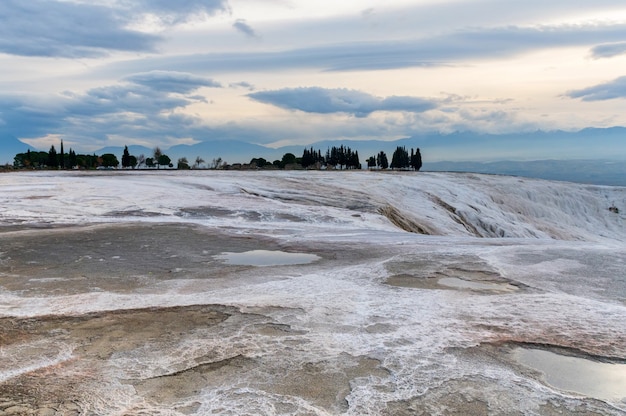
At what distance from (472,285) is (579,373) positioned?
393 centimetres

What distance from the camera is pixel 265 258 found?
12898 millimetres

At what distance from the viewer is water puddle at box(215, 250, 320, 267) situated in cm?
1216

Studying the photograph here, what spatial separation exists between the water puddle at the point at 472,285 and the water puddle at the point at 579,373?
3060mm

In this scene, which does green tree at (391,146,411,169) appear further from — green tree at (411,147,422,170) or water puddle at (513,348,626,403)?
water puddle at (513,348,626,403)

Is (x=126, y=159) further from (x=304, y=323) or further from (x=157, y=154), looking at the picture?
(x=304, y=323)

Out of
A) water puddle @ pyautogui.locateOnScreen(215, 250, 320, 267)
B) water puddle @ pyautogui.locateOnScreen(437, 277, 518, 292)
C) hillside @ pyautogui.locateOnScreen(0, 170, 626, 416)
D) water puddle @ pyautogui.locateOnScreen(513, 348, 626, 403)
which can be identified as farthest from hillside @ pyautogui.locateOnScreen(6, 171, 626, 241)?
water puddle @ pyautogui.locateOnScreen(513, 348, 626, 403)

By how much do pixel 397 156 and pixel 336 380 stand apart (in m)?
107

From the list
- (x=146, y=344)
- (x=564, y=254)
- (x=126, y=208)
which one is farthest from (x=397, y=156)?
(x=146, y=344)

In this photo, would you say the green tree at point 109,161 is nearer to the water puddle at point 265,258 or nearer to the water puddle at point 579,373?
the water puddle at point 265,258

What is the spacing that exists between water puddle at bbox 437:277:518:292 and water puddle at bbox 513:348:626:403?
3.06 metres

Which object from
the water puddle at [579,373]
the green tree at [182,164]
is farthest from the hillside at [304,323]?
the green tree at [182,164]

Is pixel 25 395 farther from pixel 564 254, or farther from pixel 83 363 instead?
pixel 564 254

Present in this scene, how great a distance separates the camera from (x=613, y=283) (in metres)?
9.64

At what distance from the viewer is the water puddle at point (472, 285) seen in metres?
9.55
